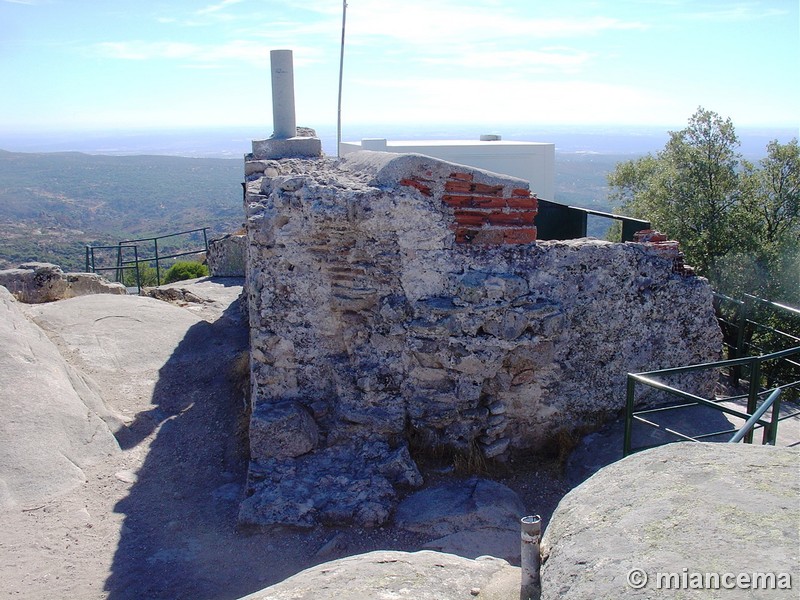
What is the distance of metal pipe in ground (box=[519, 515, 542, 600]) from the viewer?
→ 3174 millimetres

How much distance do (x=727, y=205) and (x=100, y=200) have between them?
78.4 m

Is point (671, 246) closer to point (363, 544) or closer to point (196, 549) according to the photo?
point (363, 544)

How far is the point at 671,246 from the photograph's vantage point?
6.96 meters

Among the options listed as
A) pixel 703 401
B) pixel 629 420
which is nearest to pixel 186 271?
pixel 629 420

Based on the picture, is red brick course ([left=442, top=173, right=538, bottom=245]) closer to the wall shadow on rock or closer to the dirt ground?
the dirt ground

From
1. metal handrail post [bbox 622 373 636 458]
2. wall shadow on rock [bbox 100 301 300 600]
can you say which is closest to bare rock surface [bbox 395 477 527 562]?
metal handrail post [bbox 622 373 636 458]

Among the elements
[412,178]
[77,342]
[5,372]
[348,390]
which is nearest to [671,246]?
[412,178]

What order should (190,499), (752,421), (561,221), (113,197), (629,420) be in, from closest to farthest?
(752,421)
(629,420)
(190,499)
(561,221)
(113,197)

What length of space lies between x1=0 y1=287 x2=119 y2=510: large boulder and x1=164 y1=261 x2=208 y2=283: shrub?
11.7 meters

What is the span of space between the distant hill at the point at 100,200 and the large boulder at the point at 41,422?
33461 mm

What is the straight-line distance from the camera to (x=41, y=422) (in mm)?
6762

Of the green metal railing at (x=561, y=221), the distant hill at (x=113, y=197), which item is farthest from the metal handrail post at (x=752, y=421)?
the distant hill at (x=113, y=197)

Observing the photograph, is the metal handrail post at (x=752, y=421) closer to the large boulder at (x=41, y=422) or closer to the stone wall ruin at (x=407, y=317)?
the stone wall ruin at (x=407, y=317)

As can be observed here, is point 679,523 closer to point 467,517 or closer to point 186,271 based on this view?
point 467,517
